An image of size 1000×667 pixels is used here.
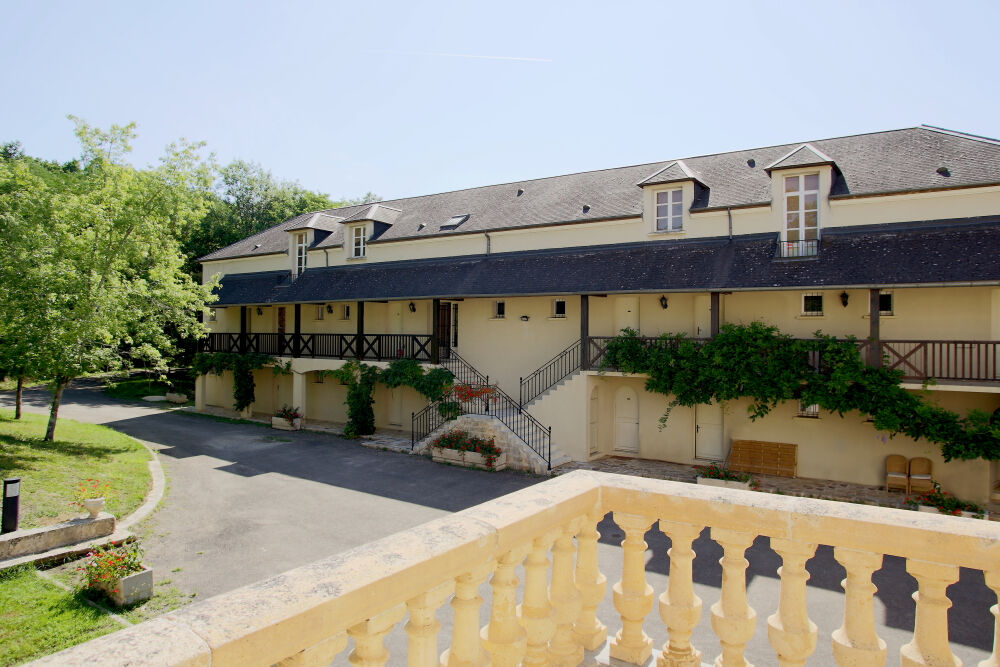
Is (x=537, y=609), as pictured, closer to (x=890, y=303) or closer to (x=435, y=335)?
(x=890, y=303)

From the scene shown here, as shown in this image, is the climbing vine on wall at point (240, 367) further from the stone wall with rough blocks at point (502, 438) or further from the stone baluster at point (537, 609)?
the stone baluster at point (537, 609)

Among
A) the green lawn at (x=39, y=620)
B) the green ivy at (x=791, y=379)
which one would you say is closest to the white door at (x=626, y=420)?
the green ivy at (x=791, y=379)

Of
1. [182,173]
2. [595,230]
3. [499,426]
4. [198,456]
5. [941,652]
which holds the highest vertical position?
[182,173]

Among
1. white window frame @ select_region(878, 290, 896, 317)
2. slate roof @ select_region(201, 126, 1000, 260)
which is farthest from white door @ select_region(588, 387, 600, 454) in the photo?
white window frame @ select_region(878, 290, 896, 317)

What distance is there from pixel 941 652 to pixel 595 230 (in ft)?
56.9

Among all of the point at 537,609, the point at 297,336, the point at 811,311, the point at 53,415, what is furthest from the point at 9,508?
the point at 811,311

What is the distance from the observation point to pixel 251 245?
3022cm

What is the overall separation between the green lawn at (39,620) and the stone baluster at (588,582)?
7023 millimetres

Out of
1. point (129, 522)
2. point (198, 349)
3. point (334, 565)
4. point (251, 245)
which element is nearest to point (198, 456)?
point (129, 522)

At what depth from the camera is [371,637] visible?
1.89m

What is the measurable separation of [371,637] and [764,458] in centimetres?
1611

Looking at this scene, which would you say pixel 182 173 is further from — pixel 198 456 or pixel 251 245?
pixel 251 245

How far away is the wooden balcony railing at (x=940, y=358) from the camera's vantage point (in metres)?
12.8

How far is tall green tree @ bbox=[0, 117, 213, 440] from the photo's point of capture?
50.7 feet
